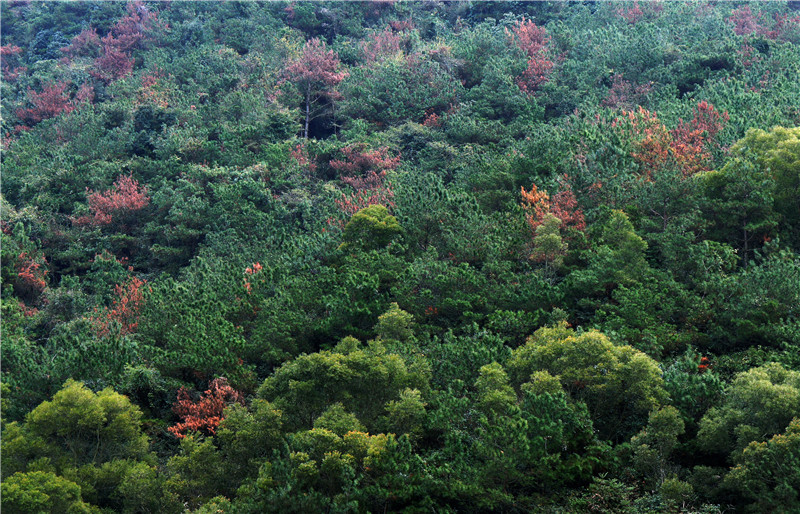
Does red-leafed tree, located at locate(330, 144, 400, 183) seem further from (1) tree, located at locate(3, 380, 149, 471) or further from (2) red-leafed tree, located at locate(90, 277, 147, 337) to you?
(1) tree, located at locate(3, 380, 149, 471)

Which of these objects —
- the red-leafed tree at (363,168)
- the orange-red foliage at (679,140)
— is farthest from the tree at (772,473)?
the red-leafed tree at (363,168)

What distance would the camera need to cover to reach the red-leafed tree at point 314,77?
42.2 meters

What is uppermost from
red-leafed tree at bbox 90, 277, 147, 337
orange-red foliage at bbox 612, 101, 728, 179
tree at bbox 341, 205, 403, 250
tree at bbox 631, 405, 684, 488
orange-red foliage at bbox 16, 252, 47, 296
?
orange-red foliage at bbox 612, 101, 728, 179

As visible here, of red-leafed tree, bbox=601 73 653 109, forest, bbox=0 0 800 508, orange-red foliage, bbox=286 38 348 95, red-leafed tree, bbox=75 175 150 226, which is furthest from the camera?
orange-red foliage, bbox=286 38 348 95

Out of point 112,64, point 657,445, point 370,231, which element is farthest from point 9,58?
point 657,445

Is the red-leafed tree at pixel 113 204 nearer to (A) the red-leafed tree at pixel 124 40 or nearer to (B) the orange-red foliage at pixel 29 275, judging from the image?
(B) the orange-red foliage at pixel 29 275

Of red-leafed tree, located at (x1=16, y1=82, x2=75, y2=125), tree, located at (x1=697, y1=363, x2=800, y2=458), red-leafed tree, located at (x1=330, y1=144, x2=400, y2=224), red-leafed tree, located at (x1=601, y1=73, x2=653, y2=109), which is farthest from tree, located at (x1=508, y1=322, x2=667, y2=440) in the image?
red-leafed tree, located at (x1=16, y1=82, x2=75, y2=125)

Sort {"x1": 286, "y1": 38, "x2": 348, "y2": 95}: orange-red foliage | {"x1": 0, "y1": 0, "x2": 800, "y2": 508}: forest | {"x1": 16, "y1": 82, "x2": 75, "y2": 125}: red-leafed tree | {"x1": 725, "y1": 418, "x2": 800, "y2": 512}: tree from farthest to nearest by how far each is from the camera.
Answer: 1. {"x1": 16, "y1": 82, "x2": 75, "y2": 125}: red-leafed tree
2. {"x1": 286, "y1": 38, "x2": 348, "y2": 95}: orange-red foliage
3. {"x1": 0, "y1": 0, "x2": 800, "y2": 508}: forest
4. {"x1": 725, "y1": 418, "x2": 800, "y2": 512}: tree

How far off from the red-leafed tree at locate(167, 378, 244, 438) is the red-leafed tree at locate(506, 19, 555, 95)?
2469 centimetres

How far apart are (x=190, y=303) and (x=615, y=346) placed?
45.0 feet

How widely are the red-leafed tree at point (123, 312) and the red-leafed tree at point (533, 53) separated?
2228cm

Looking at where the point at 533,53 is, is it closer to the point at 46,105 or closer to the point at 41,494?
the point at 46,105

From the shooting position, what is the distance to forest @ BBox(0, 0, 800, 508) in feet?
48.6

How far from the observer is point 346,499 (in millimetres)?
14070
